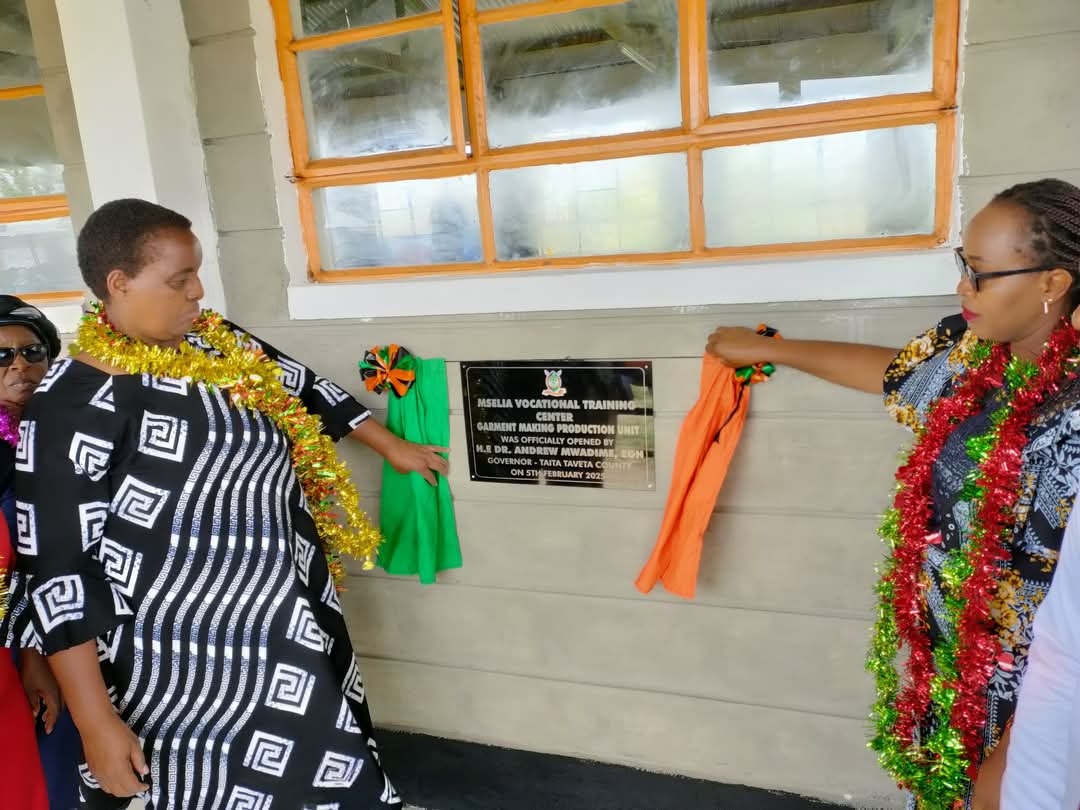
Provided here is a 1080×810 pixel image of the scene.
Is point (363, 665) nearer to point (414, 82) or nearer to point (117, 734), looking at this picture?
point (117, 734)

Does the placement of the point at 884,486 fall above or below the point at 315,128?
below

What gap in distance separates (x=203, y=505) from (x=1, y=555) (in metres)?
0.39

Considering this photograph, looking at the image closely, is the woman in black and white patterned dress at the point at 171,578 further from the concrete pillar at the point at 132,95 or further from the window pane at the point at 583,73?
the window pane at the point at 583,73

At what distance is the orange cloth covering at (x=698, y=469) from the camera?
78.8 inches

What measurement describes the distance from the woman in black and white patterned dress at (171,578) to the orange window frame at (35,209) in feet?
5.01

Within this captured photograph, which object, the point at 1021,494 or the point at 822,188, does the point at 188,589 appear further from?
the point at 822,188

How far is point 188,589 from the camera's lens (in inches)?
63.4

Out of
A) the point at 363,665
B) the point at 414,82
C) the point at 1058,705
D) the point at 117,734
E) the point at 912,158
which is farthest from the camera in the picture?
the point at 363,665

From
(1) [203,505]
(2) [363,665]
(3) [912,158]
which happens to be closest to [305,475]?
(1) [203,505]

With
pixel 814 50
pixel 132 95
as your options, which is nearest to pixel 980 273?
pixel 814 50

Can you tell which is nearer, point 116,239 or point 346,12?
point 116,239

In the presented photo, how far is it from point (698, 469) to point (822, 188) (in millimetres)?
792

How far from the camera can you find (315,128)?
7.71 ft

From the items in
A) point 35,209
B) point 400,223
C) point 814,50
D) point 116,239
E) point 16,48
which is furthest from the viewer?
point 35,209
